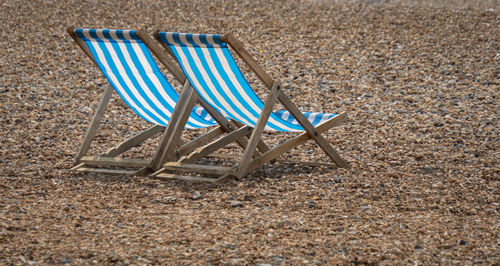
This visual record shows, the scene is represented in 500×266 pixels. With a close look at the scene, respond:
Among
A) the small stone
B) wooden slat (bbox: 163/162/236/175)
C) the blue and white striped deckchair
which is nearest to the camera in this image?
the small stone

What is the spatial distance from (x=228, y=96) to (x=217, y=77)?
15cm

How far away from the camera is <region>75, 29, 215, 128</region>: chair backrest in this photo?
4.59 meters

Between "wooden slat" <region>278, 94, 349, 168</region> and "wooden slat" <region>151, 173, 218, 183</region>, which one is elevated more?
"wooden slat" <region>278, 94, 349, 168</region>

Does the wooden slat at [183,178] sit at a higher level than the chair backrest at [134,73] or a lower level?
lower

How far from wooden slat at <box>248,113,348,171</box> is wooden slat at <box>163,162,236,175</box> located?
16 centimetres

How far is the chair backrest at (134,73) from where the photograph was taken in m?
4.59

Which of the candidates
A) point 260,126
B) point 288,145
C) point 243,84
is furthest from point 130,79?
point 288,145

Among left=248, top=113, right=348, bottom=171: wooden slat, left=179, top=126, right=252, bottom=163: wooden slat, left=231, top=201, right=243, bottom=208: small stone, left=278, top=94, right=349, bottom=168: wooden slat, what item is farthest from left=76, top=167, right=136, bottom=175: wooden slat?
left=278, top=94, right=349, bottom=168: wooden slat

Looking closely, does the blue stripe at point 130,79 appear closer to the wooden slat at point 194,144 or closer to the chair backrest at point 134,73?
the chair backrest at point 134,73

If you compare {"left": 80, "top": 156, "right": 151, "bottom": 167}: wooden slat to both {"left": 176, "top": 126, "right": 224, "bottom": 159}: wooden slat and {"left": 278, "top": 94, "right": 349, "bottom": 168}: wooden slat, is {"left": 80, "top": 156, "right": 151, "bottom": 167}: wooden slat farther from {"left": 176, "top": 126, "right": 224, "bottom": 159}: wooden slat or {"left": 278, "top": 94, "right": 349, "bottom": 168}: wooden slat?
{"left": 278, "top": 94, "right": 349, "bottom": 168}: wooden slat

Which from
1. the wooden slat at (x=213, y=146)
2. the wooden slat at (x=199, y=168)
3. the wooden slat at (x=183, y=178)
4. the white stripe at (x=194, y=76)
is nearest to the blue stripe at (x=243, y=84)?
the white stripe at (x=194, y=76)

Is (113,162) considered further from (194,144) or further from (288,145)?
(288,145)

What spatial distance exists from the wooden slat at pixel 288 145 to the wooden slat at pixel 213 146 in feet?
1.10

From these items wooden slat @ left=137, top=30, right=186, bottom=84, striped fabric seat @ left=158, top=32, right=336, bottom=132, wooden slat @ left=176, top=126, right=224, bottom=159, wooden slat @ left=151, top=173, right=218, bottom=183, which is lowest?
wooden slat @ left=151, top=173, right=218, bottom=183
